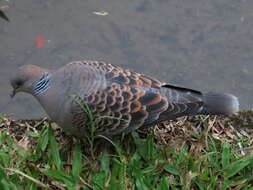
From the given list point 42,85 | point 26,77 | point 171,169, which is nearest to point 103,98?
point 42,85

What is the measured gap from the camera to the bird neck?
330 cm

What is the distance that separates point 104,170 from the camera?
10.8ft

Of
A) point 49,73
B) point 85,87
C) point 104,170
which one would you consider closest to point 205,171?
point 104,170

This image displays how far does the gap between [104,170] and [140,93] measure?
→ 618 mm

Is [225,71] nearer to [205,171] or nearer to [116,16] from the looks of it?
[116,16]

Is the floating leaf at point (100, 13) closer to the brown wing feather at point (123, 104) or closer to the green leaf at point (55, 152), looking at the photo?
the brown wing feather at point (123, 104)

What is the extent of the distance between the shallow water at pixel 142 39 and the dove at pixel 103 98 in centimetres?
139

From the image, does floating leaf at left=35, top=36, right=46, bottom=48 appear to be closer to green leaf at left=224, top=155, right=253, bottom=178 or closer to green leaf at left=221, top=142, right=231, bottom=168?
green leaf at left=221, top=142, right=231, bottom=168

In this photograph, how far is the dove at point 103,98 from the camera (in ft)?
10.4

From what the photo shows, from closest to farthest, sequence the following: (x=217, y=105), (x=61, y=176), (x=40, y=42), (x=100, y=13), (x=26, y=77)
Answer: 1. (x=61, y=176)
2. (x=26, y=77)
3. (x=217, y=105)
4. (x=40, y=42)
5. (x=100, y=13)

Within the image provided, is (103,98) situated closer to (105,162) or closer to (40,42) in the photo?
(105,162)

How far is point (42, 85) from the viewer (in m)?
3.30

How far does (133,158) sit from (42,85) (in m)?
0.86

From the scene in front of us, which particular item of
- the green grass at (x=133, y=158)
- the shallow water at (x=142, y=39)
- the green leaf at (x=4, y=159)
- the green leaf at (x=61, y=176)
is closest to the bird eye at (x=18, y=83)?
the green grass at (x=133, y=158)
